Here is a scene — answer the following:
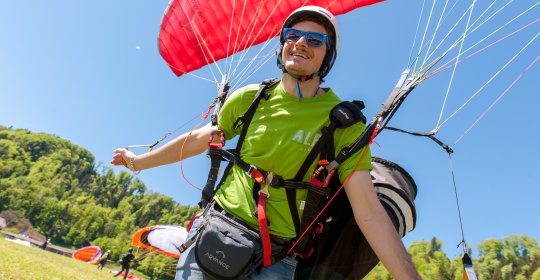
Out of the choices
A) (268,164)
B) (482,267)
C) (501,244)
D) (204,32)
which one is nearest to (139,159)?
(268,164)

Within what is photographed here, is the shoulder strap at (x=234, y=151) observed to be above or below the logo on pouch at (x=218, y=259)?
above

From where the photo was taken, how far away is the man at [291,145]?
195 centimetres

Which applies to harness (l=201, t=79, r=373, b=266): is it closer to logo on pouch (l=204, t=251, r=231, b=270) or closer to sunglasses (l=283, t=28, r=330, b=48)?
logo on pouch (l=204, t=251, r=231, b=270)

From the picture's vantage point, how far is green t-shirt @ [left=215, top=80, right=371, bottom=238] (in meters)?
2.18

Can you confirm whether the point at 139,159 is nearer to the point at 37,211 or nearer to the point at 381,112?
the point at 381,112

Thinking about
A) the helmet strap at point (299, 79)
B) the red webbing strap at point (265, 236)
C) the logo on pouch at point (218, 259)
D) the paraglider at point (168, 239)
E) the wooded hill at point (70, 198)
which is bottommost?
the wooded hill at point (70, 198)

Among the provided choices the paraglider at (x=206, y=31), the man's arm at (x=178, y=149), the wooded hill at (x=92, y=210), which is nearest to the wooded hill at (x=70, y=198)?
the wooded hill at (x=92, y=210)

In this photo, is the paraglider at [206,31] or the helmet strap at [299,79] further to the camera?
the paraglider at [206,31]

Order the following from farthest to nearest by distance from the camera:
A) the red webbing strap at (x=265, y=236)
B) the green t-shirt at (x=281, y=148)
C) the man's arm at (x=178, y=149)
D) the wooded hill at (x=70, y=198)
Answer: the wooded hill at (x=70, y=198), the man's arm at (x=178, y=149), the green t-shirt at (x=281, y=148), the red webbing strap at (x=265, y=236)

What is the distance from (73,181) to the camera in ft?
414

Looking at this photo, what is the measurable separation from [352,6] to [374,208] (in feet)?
21.2

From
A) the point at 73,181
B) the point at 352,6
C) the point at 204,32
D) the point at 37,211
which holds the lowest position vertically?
the point at 37,211

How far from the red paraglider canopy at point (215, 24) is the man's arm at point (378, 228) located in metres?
5.68

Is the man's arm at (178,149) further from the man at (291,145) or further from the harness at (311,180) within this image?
the harness at (311,180)
